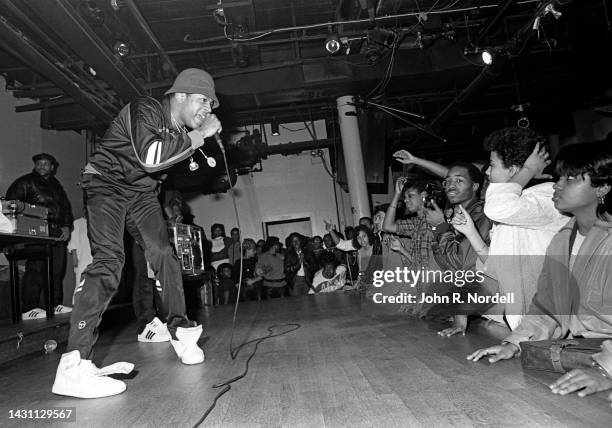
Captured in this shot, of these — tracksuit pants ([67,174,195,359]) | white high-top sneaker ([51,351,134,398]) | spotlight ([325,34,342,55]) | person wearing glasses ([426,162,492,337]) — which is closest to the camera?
white high-top sneaker ([51,351,134,398])

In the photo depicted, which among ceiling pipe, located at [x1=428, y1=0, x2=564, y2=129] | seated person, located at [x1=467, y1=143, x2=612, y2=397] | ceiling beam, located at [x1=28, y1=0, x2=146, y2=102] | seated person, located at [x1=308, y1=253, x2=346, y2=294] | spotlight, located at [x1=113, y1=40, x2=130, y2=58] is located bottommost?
seated person, located at [x1=308, y1=253, x2=346, y2=294]

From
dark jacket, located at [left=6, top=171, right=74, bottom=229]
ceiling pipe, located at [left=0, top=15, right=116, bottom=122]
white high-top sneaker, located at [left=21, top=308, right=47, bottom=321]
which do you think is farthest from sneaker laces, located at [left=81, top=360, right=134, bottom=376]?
ceiling pipe, located at [left=0, top=15, right=116, bottom=122]

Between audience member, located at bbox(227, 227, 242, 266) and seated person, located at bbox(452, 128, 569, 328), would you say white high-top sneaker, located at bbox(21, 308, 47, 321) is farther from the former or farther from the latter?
seated person, located at bbox(452, 128, 569, 328)

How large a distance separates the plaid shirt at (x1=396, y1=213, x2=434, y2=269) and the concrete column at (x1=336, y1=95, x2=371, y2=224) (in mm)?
3723

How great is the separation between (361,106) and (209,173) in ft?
11.0

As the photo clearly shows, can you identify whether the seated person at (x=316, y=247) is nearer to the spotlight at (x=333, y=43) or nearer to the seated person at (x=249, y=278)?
the seated person at (x=249, y=278)

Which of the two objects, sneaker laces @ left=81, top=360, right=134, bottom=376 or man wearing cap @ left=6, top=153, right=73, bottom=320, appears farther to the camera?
man wearing cap @ left=6, top=153, right=73, bottom=320

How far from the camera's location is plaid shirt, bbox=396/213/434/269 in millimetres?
3020

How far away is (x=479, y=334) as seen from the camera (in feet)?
6.98

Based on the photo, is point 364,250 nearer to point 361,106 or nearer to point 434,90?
point 361,106

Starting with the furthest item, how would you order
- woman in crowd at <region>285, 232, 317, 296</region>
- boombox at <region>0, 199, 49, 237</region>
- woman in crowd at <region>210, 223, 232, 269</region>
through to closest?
woman in crowd at <region>210, 223, 232, 269</region>
woman in crowd at <region>285, 232, 317, 296</region>
boombox at <region>0, 199, 49, 237</region>

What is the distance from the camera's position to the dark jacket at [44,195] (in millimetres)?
4234

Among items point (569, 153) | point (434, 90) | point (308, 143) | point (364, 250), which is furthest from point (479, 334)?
point (308, 143)

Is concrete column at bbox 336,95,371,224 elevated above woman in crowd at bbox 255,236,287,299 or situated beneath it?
elevated above
